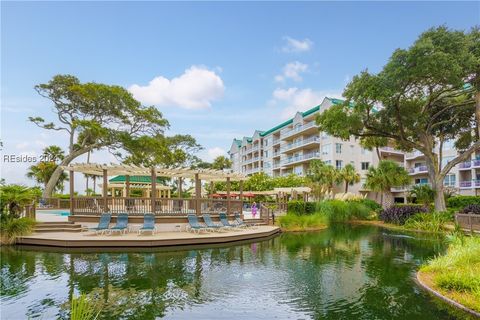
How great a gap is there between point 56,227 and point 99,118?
1935 cm

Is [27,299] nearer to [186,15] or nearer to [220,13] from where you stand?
[186,15]

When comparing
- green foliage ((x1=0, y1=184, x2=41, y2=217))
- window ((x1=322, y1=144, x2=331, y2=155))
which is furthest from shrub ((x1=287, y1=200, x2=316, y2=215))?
window ((x1=322, y1=144, x2=331, y2=155))

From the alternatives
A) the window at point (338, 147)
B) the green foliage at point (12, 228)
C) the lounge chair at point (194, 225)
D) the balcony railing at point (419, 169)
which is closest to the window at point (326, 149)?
the window at point (338, 147)

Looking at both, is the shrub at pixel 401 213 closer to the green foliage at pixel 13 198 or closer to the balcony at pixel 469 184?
the balcony at pixel 469 184

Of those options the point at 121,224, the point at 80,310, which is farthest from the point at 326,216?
the point at 80,310


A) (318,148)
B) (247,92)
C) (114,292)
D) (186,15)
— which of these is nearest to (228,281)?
(114,292)

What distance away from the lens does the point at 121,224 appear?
16.2m

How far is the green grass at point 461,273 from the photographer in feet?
23.9

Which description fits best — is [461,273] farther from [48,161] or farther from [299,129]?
[48,161]

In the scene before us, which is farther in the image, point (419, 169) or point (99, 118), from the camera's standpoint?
point (419, 169)

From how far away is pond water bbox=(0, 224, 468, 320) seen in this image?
683 cm

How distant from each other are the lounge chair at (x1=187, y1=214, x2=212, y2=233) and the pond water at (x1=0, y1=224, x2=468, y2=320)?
9.02ft

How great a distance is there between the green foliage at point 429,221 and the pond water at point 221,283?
8.45 m

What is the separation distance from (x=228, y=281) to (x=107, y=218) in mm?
9673
